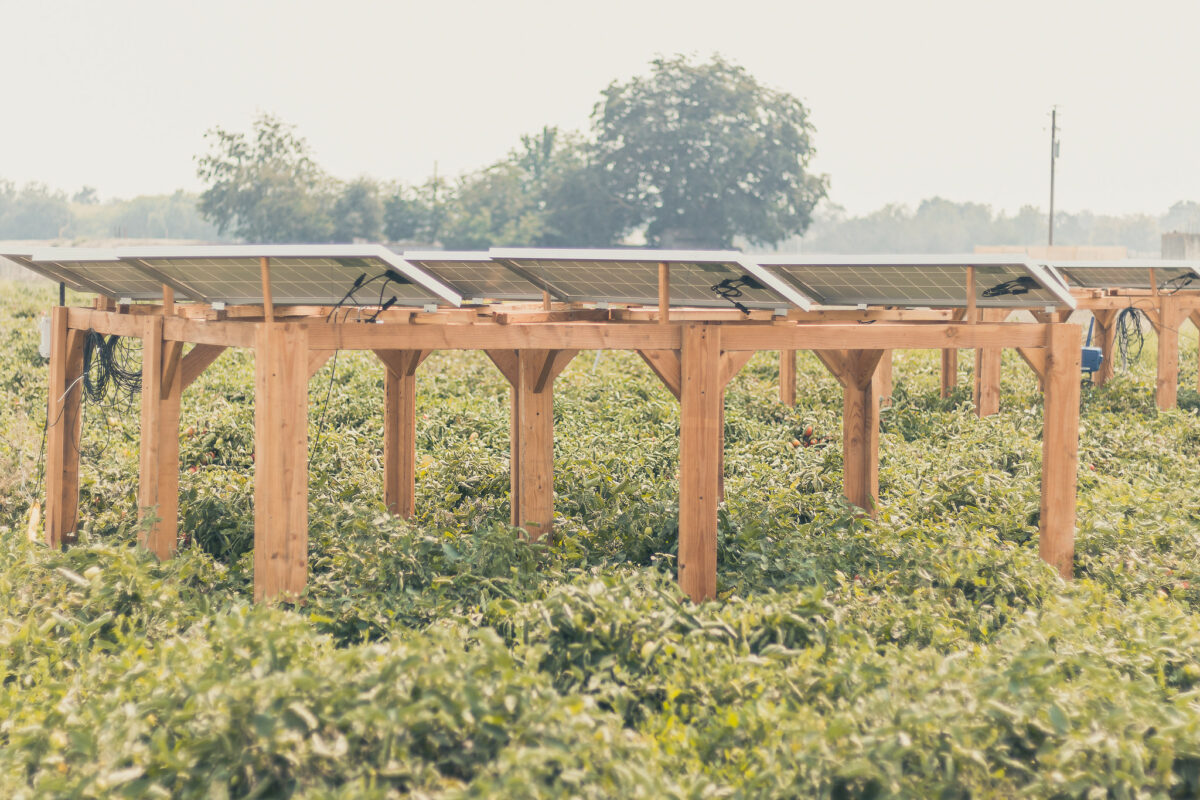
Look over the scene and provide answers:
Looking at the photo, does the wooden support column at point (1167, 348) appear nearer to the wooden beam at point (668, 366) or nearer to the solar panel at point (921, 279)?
the solar panel at point (921, 279)

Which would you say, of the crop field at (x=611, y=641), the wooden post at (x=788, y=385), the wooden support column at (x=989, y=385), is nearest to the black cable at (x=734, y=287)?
the crop field at (x=611, y=641)

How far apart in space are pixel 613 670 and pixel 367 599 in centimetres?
185

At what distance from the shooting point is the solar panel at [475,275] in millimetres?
7594

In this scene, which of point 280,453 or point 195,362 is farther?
point 195,362

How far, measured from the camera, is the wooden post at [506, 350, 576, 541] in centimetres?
782

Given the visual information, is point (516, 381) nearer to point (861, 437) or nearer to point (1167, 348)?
point (861, 437)

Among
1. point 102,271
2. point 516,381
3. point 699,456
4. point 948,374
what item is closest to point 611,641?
point 699,456

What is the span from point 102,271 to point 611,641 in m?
4.59

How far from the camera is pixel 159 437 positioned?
22.8 feet

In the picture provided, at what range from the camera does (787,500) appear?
8461mm

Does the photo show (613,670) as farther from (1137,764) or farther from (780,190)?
(780,190)

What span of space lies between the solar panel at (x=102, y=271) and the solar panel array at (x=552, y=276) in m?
0.01

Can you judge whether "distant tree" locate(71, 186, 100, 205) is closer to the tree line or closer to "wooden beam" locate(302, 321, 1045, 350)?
the tree line

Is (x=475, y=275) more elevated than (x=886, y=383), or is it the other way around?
(x=475, y=275)
